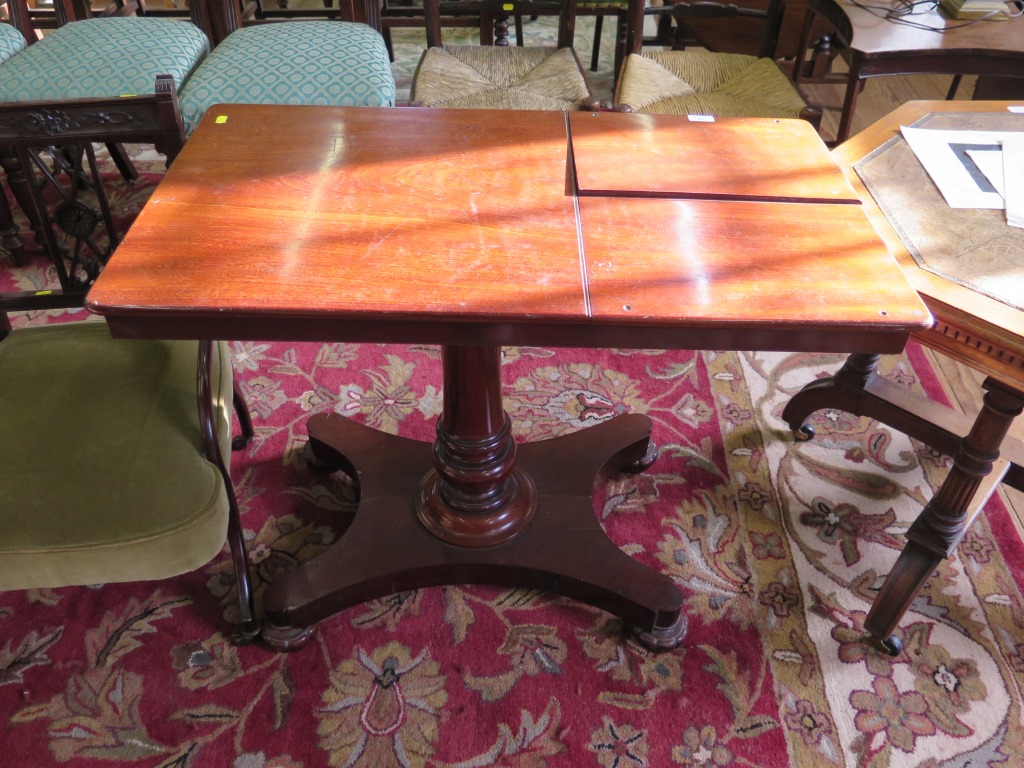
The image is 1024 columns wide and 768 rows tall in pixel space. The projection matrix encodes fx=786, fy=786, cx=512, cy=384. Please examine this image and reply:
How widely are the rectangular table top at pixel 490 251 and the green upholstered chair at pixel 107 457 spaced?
0.97ft

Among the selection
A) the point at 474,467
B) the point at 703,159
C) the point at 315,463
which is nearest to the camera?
the point at 703,159

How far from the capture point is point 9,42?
235 cm

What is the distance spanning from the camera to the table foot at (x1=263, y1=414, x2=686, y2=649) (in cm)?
143

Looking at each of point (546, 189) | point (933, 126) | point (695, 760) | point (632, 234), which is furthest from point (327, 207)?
point (933, 126)

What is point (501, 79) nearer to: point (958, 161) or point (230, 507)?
point (958, 161)

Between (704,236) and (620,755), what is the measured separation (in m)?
0.86

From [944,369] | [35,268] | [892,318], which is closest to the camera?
[892,318]

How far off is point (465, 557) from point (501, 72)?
1.54m

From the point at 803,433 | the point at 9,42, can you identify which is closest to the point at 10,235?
the point at 9,42

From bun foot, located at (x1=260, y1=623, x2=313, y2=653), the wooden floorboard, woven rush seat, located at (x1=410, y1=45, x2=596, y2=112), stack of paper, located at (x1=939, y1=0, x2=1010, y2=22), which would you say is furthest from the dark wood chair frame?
the wooden floorboard

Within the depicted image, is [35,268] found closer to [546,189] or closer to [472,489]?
[472,489]

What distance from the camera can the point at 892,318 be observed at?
2.96ft

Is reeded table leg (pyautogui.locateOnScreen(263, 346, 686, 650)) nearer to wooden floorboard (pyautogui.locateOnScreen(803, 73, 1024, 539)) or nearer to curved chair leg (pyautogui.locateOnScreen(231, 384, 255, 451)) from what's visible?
curved chair leg (pyautogui.locateOnScreen(231, 384, 255, 451))

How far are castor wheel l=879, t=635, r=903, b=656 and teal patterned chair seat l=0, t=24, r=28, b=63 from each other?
271 centimetres
